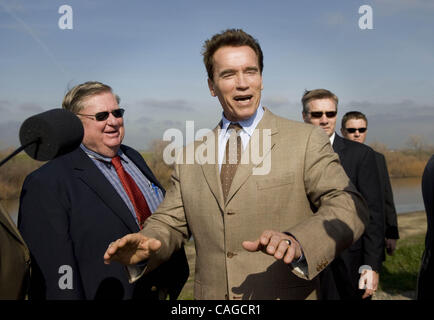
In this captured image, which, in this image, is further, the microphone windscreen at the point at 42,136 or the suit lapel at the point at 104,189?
the suit lapel at the point at 104,189

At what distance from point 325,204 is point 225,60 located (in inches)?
46.4

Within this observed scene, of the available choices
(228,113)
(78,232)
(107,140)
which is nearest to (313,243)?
(228,113)

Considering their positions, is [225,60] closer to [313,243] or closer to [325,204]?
[325,204]

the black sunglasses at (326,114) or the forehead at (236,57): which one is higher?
the forehead at (236,57)

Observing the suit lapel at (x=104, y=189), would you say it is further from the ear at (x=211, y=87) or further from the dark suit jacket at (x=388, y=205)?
the dark suit jacket at (x=388, y=205)

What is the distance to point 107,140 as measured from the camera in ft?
12.2

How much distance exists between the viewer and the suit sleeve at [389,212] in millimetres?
6109

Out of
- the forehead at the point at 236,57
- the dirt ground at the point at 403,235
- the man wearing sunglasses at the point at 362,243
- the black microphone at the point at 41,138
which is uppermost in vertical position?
the forehead at the point at 236,57

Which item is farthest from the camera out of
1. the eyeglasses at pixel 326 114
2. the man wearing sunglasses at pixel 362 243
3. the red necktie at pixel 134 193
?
the eyeglasses at pixel 326 114

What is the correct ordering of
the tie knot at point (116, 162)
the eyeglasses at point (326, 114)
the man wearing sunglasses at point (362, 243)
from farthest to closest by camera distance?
the eyeglasses at point (326, 114) → the man wearing sunglasses at point (362, 243) → the tie knot at point (116, 162)

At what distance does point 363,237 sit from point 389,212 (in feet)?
5.27

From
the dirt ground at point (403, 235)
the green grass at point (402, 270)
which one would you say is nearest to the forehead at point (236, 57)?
the dirt ground at point (403, 235)

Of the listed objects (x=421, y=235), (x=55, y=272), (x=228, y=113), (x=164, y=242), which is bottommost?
(x=421, y=235)

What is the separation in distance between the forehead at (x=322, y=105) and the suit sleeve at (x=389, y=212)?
1.51 meters
